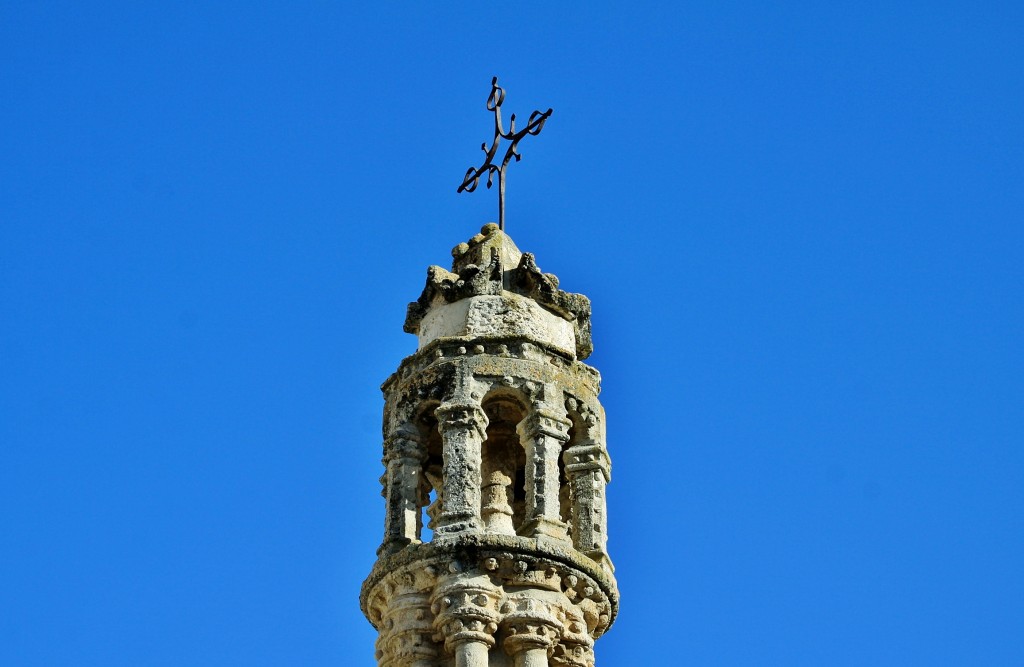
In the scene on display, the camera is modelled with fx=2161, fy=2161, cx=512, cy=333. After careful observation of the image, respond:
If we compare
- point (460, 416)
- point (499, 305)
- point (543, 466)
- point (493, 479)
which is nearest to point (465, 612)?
point (543, 466)

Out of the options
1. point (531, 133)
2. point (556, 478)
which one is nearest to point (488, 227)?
point (531, 133)

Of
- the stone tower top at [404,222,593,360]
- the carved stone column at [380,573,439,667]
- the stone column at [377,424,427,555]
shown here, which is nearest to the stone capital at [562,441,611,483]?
the stone tower top at [404,222,593,360]

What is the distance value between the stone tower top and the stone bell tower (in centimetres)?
2

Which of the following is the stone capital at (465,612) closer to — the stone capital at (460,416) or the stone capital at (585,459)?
the stone capital at (460,416)

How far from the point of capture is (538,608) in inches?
746

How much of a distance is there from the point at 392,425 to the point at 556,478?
173 cm

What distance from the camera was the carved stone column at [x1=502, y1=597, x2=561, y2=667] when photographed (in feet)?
61.5

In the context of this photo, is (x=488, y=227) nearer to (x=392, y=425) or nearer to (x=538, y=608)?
(x=392, y=425)

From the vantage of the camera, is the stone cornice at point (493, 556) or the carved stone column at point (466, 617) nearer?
the carved stone column at point (466, 617)

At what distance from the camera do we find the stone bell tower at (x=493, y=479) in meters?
18.9

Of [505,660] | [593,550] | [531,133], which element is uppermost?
[531,133]

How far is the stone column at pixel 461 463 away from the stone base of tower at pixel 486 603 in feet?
0.99

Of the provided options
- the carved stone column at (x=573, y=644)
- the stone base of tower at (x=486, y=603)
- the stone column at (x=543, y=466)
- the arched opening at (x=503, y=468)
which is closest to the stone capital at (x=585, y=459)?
the stone column at (x=543, y=466)

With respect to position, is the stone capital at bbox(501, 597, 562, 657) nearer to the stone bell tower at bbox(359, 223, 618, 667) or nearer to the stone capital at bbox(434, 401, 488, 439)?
the stone bell tower at bbox(359, 223, 618, 667)
